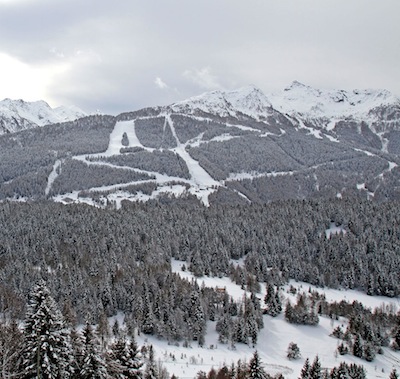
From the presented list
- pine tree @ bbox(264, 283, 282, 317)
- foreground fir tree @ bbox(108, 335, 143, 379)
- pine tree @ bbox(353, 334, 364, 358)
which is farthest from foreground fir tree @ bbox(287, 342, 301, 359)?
foreground fir tree @ bbox(108, 335, 143, 379)

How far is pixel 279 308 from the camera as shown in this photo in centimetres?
14300

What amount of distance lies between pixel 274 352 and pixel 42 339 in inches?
3736

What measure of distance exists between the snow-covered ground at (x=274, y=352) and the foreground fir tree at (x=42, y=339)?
61100mm

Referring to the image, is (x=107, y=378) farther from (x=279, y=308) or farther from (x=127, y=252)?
(x=127, y=252)

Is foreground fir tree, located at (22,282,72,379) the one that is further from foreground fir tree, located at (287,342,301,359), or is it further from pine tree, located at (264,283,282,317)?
pine tree, located at (264,283,282,317)

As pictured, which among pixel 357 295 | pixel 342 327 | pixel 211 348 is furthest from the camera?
pixel 357 295

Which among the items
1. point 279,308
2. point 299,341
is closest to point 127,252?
point 279,308

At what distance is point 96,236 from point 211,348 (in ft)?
291

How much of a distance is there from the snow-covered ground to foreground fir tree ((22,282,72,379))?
61.1 m

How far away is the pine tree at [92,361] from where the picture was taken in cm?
3897

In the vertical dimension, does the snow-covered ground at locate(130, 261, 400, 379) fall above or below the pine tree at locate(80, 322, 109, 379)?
below

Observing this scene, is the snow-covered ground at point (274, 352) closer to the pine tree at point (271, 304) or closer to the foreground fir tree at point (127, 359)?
the pine tree at point (271, 304)

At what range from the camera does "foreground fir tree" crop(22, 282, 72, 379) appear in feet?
121

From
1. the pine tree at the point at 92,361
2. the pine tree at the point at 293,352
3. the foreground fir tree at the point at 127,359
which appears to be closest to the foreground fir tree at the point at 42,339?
the pine tree at the point at 92,361
